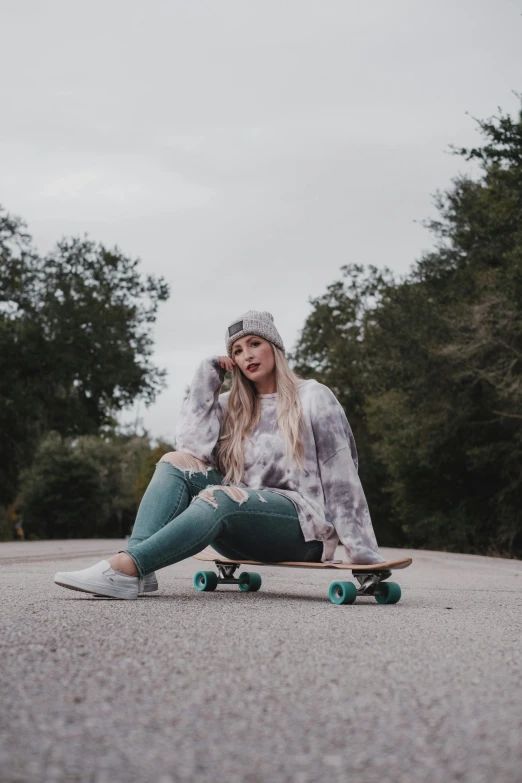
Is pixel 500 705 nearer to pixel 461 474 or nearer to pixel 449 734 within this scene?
pixel 449 734

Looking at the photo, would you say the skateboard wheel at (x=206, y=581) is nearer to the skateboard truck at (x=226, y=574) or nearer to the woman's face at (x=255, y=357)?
the skateboard truck at (x=226, y=574)

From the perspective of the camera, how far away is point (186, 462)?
16.3 ft

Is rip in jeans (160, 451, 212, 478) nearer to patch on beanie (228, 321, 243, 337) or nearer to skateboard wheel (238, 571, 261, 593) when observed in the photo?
patch on beanie (228, 321, 243, 337)

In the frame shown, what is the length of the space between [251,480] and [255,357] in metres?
0.65

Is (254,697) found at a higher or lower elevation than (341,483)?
lower

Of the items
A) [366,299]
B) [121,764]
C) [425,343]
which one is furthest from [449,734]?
[366,299]

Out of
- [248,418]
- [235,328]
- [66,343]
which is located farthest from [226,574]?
[66,343]

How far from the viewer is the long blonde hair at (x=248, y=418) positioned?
5.08 meters

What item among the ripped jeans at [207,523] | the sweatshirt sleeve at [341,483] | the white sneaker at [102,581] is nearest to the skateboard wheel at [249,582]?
the ripped jeans at [207,523]

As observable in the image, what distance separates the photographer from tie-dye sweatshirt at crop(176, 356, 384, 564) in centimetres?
494

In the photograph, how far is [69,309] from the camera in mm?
26844

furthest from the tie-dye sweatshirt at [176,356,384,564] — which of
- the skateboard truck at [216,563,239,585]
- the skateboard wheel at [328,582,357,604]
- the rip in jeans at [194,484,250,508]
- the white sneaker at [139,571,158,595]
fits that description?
the skateboard truck at [216,563,239,585]

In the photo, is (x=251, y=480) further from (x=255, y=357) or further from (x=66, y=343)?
(x=66, y=343)

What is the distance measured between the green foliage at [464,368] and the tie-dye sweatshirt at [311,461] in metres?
13.4
